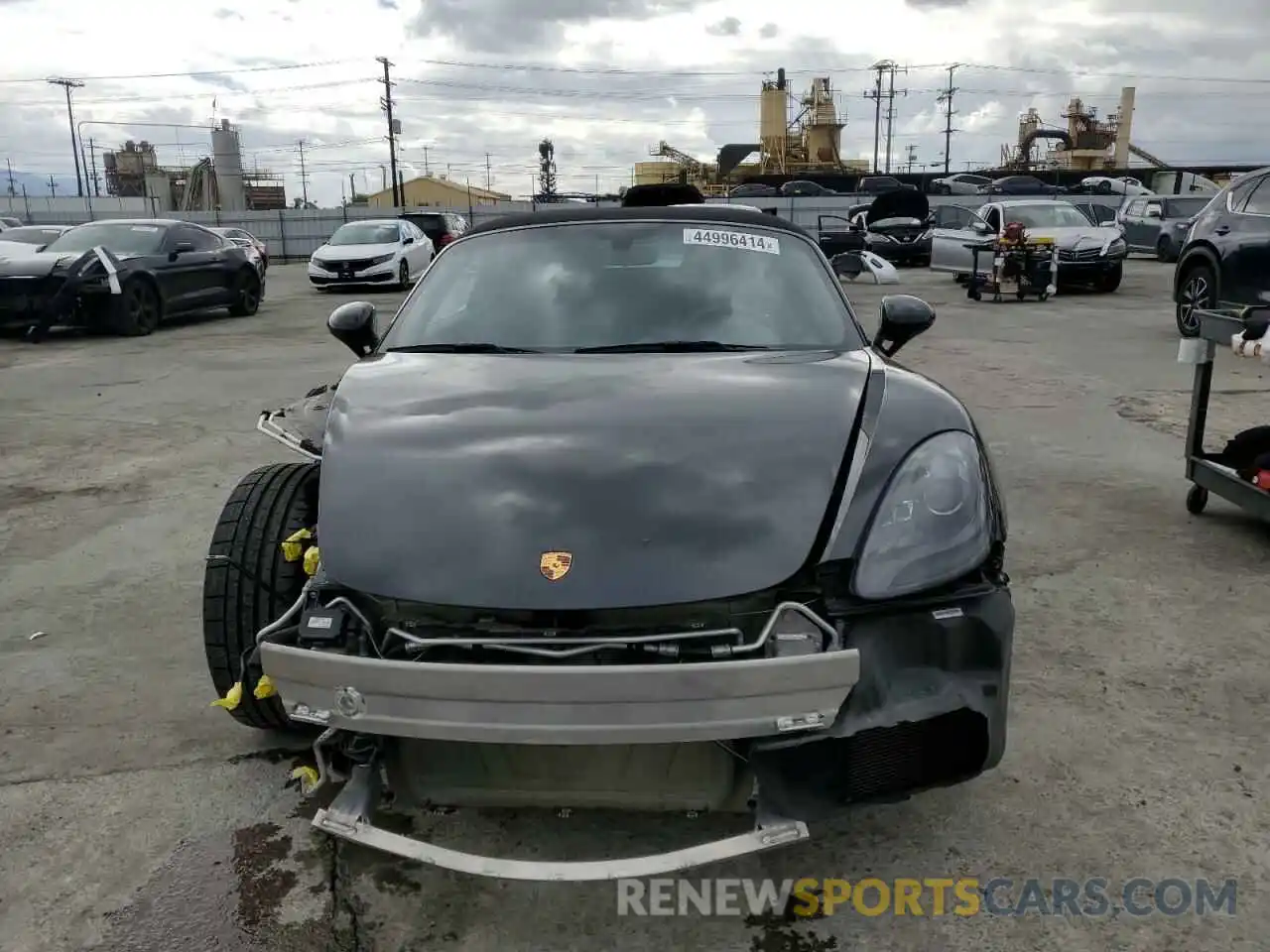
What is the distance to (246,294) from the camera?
→ 14.9 m

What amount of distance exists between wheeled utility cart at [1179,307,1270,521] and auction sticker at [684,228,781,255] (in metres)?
1.99

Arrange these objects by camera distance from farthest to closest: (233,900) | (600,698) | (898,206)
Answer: (898,206) → (233,900) → (600,698)

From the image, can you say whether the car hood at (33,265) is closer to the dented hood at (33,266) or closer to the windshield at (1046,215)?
the dented hood at (33,266)

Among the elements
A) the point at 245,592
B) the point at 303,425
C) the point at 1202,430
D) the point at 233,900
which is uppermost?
the point at 303,425

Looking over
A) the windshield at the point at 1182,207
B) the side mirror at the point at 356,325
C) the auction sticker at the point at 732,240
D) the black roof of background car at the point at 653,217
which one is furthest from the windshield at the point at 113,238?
the windshield at the point at 1182,207

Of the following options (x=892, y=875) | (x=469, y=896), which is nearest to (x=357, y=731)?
(x=469, y=896)

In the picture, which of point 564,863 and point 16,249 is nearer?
point 564,863

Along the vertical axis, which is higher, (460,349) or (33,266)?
(460,349)

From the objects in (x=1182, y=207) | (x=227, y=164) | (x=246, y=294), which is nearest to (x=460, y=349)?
(x=246, y=294)

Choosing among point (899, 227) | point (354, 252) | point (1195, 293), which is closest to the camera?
point (1195, 293)

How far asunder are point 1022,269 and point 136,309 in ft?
40.3

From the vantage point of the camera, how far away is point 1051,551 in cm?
440

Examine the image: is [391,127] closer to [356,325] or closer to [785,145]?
[785,145]

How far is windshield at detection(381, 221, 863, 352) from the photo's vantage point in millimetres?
3092
